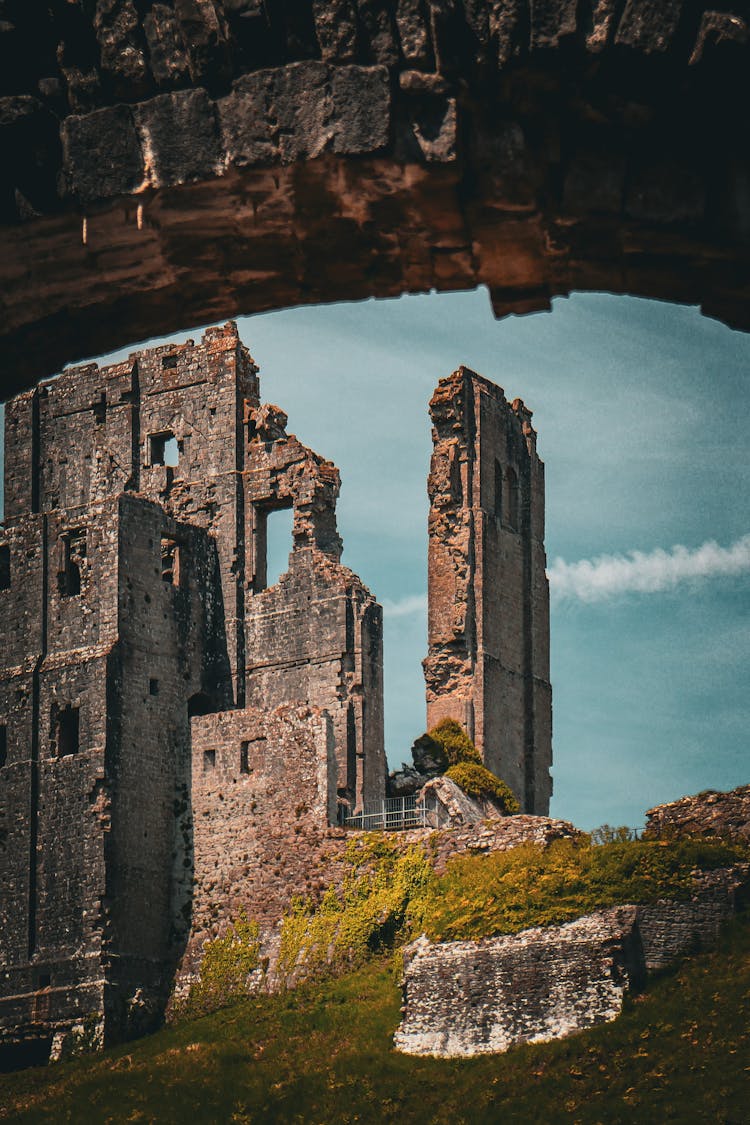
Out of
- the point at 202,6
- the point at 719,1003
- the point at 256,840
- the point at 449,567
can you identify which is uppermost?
the point at 449,567

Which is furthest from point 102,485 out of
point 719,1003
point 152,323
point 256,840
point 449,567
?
point 152,323

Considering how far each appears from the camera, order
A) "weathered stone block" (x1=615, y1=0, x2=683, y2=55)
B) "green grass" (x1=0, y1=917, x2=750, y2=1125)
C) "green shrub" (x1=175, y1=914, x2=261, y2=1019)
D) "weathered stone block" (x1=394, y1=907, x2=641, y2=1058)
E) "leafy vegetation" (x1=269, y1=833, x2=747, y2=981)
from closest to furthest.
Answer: "weathered stone block" (x1=615, y1=0, x2=683, y2=55), "green grass" (x1=0, y1=917, x2=750, y2=1125), "weathered stone block" (x1=394, y1=907, x2=641, y2=1058), "leafy vegetation" (x1=269, y1=833, x2=747, y2=981), "green shrub" (x1=175, y1=914, x2=261, y2=1019)

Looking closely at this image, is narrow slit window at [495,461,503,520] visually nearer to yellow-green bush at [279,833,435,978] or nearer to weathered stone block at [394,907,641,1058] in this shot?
yellow-green bush at [279,833,435,978]

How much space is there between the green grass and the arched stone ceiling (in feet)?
51.5

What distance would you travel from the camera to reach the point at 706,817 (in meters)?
28.7

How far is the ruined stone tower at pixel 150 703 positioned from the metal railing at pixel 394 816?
10.6 inches

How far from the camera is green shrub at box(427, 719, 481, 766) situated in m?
35.4

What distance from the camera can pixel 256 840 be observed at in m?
32.2

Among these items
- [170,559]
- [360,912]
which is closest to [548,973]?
[360,912]

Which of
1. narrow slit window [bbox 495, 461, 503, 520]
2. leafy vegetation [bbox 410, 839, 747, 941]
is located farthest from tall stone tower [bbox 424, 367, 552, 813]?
leafy vegetation [bbox 410, 839, 747, 941]

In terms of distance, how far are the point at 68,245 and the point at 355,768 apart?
83.8ft

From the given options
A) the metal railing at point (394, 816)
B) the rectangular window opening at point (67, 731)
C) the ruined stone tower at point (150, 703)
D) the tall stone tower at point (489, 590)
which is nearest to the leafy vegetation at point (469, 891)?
the metal railing at point (394, 816)

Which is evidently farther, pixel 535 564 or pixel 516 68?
pixel 535 564

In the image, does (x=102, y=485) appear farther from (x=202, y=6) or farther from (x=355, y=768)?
(x=202, y=6)
